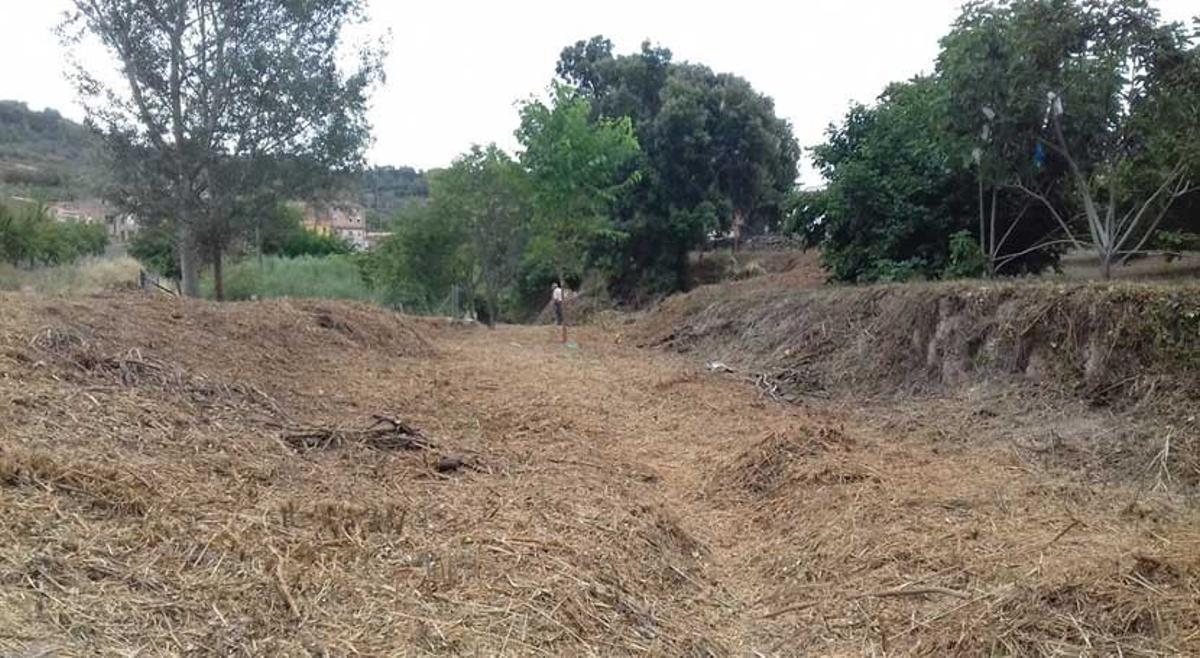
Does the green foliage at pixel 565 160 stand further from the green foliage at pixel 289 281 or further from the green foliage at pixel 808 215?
the green foliage at pixel 289 281

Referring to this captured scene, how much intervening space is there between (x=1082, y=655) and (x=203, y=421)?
14.1ft

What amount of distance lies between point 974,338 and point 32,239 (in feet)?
74.2

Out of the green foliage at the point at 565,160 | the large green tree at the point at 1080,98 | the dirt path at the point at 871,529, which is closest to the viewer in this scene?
the dirt path at the point at 871,529

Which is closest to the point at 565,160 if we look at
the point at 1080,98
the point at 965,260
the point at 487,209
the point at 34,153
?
the point at 487,209

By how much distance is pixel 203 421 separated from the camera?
469 cm

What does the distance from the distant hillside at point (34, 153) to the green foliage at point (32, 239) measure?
13.2 ft

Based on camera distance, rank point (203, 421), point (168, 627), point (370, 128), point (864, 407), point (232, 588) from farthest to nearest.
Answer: point (370, 128) → point (864, 407) → point (203, 421) → point (232, 588) → point (168, 627)

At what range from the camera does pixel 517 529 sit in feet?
11.8

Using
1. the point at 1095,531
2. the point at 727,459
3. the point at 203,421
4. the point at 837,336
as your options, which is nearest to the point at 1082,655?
the point at 1095,531

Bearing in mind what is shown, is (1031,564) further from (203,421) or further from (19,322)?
(19,322)

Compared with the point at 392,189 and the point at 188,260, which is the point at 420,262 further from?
the point at 392,189

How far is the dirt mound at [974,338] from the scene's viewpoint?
5.84 metres

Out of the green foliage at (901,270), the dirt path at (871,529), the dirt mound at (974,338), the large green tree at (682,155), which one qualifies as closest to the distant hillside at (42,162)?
the large green tree at (682,155)

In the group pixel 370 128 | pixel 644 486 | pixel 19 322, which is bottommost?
pixel 644 486
